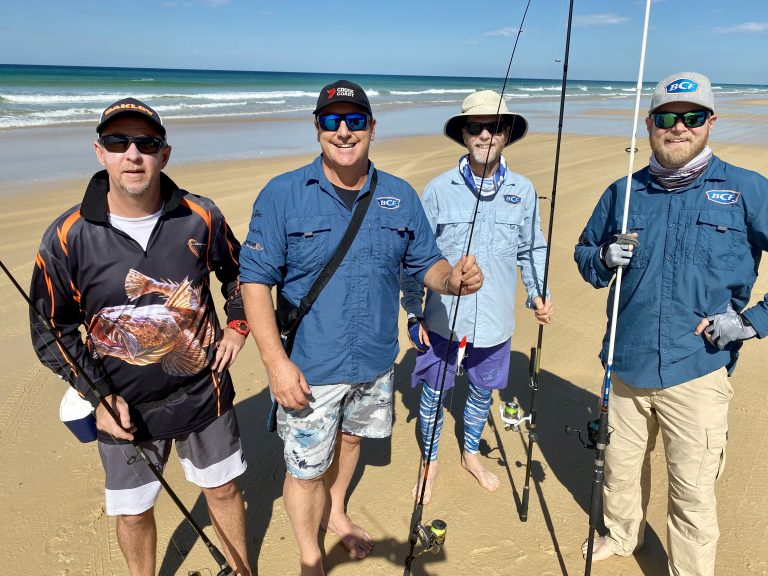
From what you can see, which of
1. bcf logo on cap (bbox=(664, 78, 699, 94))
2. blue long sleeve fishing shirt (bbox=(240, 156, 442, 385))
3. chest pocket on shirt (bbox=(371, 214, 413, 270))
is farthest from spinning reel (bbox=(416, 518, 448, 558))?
bcf logo on cap (bbox=(664, 78, 699, 94))

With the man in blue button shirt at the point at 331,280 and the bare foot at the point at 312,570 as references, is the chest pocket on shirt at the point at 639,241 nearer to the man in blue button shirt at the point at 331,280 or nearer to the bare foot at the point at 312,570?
the man in blue button shirt at the point at 331,280

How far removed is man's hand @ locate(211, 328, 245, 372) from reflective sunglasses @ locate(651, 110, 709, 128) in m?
2.16

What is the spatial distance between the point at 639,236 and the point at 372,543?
221 cm

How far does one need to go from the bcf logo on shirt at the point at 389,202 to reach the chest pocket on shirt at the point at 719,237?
1.33 m

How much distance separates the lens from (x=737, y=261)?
2.27m

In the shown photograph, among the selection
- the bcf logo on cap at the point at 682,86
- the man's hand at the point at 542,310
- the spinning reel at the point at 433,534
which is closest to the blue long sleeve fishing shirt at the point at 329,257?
the spinning reel at the point at 433,534

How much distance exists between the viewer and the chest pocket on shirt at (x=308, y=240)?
2.20 m

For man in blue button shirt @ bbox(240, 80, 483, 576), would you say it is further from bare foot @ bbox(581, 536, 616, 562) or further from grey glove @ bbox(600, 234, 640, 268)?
bare foot @ bbox(581, 536, 616, 562)

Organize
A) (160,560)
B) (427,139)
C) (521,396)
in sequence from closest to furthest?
(160,560)
(521,396)
(427,139)

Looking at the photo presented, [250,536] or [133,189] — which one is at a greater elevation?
[133,189]

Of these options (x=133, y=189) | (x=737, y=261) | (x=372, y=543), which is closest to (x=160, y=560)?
(x=372, y=543)

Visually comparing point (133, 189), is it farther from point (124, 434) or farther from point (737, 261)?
point (737, 261)

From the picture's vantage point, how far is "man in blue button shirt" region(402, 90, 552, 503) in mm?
2926

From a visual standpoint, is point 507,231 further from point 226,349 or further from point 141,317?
point 141,317
